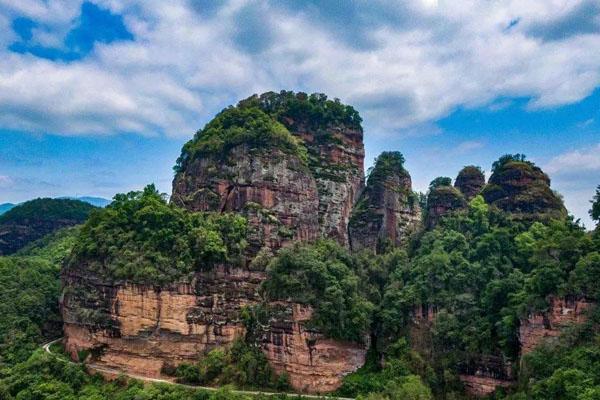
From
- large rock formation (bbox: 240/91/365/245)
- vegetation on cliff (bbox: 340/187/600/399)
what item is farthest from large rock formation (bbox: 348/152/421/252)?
vegetation on cliff (bbox: 340/187/600/399)

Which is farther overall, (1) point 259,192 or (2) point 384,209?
(2) point 384,209

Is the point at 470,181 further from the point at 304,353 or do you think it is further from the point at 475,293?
the point at 304,353

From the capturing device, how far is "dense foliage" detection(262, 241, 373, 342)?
36.3 metres

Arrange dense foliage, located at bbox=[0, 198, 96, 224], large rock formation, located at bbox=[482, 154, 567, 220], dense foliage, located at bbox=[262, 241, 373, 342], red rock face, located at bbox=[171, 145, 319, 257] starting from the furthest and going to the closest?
dense foliage, located at bbox=[0, 198, 96, 224] < red rock face, located at bbox=[171, 145, 319, 257] < large rock formation, located at bbox=[482, 154, 567, 220] < dense foliage, located at bbox=[262, 241, 373, 342]

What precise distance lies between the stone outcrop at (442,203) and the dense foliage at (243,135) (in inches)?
502

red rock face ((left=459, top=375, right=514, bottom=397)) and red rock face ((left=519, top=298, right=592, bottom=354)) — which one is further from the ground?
red rock face ((left=519, top=298, right=592, bottom=354))

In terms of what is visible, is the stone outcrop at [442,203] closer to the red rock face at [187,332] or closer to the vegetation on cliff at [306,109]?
the vegetation on cliff at [306,109]

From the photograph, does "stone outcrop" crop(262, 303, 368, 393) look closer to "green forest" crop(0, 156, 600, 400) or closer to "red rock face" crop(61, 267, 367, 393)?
"red rock face" crop(61, 267, 367, 393)

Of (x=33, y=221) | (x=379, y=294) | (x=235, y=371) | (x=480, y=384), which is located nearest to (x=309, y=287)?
(x=379, y=294)

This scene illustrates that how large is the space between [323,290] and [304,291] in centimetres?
160

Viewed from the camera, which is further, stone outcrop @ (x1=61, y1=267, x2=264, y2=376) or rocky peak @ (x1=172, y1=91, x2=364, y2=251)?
rocky peak @ (x1=172, y1=91, x2=364, y2=251)

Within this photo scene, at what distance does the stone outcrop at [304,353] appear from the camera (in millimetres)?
35812

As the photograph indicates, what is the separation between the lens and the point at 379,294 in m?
42.2

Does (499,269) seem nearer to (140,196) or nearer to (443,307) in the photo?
(443,307)
